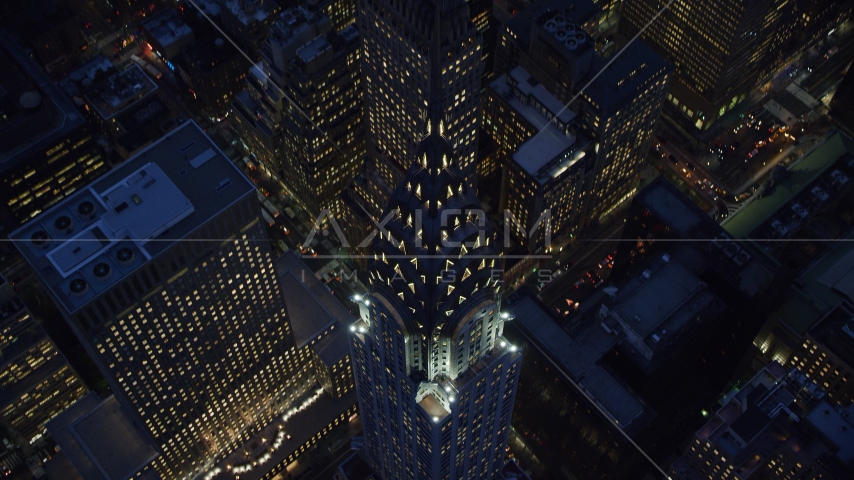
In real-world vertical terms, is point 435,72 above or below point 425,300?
above

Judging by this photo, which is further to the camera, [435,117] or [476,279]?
[476,279]

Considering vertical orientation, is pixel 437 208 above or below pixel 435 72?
below

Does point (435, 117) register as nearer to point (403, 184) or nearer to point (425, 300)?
point (403, 184)

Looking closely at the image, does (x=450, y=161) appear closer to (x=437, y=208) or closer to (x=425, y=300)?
(x=437, y=208)

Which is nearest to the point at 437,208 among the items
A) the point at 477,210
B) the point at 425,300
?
the point at 477,210

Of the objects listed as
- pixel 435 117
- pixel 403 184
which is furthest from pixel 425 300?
pixel 435 117

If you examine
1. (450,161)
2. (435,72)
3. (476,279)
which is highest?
(435,72)

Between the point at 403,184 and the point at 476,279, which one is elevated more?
the point at 403,184

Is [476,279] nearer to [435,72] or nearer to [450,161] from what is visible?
[450,161]
